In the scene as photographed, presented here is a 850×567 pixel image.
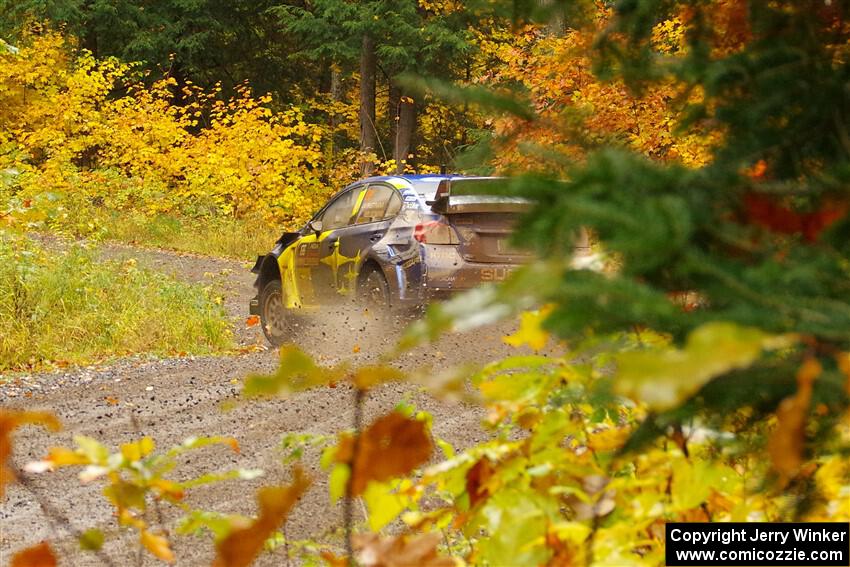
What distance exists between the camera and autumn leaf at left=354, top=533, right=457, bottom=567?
150 cm

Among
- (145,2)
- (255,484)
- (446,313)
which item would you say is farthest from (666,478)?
(145,2)

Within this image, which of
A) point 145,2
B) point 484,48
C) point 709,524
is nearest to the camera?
point 709,524

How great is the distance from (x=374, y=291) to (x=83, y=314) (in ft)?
9.07

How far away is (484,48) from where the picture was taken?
2778 cm

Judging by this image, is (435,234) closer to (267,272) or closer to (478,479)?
(267,272)

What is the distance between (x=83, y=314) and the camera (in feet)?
33.6

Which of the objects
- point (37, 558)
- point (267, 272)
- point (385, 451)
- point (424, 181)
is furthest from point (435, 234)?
point (37, 558)

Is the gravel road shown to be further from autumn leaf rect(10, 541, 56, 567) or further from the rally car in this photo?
autumn leaf rect(10, 541, 56, 567)

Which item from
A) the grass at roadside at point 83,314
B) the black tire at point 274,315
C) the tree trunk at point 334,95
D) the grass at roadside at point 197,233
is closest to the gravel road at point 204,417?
the black tire at point 274,315

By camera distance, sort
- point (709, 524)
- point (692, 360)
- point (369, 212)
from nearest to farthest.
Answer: point (692, 360) → point (709, 524) → point (369, 212)

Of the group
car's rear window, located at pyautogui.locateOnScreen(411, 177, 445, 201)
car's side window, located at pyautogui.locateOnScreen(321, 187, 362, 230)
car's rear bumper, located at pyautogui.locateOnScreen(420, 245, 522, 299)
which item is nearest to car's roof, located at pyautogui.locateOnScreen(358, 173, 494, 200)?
car's rear window, located at pyautogui.locateOnScreen(411, 177, 445, 201)

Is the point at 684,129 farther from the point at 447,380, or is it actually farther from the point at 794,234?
the point at 447,380

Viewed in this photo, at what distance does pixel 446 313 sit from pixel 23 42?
100 ft

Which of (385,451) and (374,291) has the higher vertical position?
(385,451)
